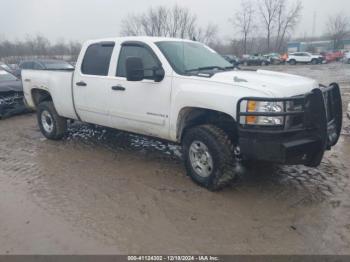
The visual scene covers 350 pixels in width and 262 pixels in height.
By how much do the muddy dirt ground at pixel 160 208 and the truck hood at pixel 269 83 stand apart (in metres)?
1.25

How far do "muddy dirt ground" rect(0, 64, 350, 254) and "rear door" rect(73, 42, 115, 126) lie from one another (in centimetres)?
74

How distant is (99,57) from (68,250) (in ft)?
10.9

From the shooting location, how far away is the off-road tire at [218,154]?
4004 millimetres

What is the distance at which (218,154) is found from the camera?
3996 millimetres

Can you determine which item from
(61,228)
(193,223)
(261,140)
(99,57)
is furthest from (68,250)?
(99,57)

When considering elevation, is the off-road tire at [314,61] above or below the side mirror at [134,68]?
below

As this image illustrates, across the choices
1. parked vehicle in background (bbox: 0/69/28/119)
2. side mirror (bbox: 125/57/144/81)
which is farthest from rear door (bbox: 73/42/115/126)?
parked vehicle in background (bbox: 0/69/28/119)

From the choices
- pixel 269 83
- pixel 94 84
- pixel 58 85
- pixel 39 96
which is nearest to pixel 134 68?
pixel 94 84

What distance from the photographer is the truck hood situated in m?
3.69

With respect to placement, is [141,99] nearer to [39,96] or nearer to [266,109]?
[266,109]

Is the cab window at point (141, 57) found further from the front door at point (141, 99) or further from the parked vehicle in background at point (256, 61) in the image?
the parked vehicle in background at point (256, 61)

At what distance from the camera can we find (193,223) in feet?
11.5

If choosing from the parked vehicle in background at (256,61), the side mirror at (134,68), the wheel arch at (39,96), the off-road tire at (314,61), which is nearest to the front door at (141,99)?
the side mirror at (134,68)

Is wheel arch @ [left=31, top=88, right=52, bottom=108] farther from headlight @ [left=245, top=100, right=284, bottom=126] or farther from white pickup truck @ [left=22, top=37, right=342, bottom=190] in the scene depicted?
headlight @ [left=245, top=100, right=284, bottom=126]
